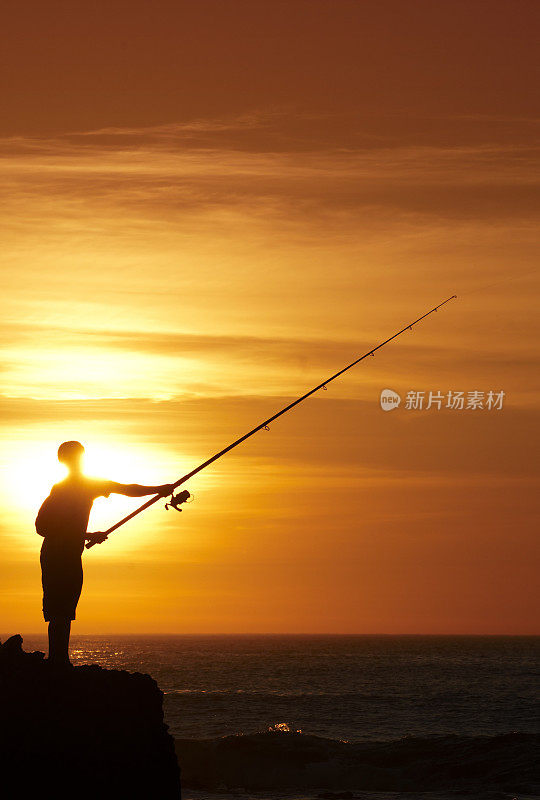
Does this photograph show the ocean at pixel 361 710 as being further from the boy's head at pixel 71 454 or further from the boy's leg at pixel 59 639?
the boy's head at pixel 71 454

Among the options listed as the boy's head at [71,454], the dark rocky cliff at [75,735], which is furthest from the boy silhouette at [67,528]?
the dark rocky cliff at [75,735]

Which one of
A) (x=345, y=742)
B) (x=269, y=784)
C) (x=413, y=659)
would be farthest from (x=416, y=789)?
(x=413, y=659)

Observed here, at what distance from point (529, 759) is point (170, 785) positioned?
1955 cm

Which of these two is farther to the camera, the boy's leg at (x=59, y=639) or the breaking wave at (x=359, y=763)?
the breaking wave at (x=359, y=763)

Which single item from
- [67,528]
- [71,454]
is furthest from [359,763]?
[71,454]

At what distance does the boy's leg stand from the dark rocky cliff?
10 centimetres

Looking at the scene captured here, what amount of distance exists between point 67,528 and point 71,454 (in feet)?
2.03

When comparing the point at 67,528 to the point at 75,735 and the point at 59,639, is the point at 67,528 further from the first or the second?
the point at 75,735

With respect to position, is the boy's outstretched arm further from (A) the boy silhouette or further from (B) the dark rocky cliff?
(B) the dark rocky cliff

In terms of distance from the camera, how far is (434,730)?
36.3m

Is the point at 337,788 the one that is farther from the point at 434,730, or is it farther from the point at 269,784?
the point at 434,730

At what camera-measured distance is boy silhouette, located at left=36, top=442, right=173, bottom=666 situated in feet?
28.0

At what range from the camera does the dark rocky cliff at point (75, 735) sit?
863 cm

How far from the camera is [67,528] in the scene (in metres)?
8.57
